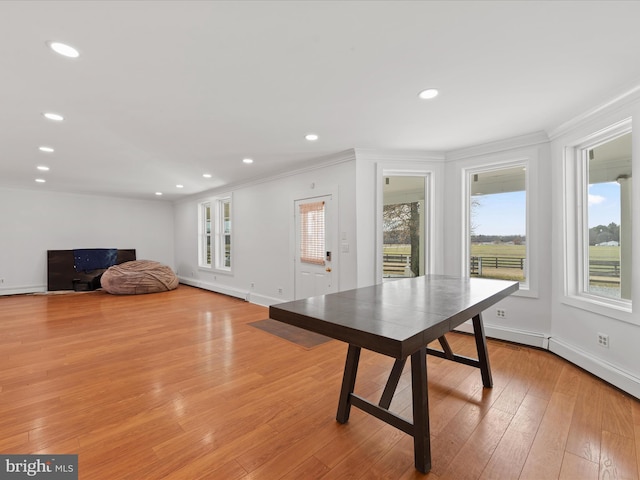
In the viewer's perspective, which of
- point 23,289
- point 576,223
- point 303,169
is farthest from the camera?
point 23,289

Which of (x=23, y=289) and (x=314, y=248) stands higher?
(x=314, y=248)

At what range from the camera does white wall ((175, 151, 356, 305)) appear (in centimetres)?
410

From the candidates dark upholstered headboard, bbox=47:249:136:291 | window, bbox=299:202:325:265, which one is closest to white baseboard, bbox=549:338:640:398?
window, bbox=299:202:325:265

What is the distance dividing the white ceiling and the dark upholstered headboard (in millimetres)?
4199

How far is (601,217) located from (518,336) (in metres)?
1.52

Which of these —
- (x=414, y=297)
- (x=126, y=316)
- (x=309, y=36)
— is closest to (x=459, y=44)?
(x=309, y=36)

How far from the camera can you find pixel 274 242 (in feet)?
17.3

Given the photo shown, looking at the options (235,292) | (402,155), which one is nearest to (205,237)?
(235,292)

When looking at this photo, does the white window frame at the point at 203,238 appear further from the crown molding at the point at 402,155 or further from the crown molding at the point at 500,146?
the crown molding at the point at 500,146

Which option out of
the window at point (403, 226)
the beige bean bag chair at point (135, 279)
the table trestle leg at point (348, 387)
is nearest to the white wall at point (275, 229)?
the window at point (403, 226)

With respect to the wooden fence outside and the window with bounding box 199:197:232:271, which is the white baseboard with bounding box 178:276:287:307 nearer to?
the window with bounding box 199:197:232:271

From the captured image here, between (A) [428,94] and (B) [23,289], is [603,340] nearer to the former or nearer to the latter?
(A) [428,94]

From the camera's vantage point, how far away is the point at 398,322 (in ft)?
4.64

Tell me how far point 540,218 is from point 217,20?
363cm
